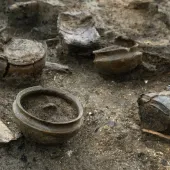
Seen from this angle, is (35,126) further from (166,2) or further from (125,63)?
(166,2)

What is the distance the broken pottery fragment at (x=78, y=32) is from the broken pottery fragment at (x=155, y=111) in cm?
137

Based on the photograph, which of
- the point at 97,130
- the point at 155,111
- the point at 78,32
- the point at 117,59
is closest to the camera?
the point at 155,111

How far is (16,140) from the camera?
3996 mm

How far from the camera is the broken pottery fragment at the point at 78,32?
529 cm

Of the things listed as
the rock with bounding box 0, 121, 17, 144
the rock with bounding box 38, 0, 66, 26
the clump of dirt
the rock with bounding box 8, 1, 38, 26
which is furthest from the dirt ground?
the rock with bounding box 8, 1, 38, 26

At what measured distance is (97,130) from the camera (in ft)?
14.3

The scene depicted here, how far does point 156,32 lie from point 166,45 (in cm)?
41

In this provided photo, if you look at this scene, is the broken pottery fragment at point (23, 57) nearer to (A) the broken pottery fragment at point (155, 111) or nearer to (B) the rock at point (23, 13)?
(B) the rock at point (23, 13)

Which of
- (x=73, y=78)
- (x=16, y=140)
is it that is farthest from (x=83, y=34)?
(x=16, y=140)

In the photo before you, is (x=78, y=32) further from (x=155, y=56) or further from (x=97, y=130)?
(x=97, y=130)

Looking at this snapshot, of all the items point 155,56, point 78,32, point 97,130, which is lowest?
point 97,130

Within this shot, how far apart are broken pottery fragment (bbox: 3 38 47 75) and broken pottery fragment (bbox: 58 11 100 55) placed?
60cm

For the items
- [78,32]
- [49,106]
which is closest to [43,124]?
[49,106]

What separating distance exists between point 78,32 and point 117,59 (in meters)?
0.92
